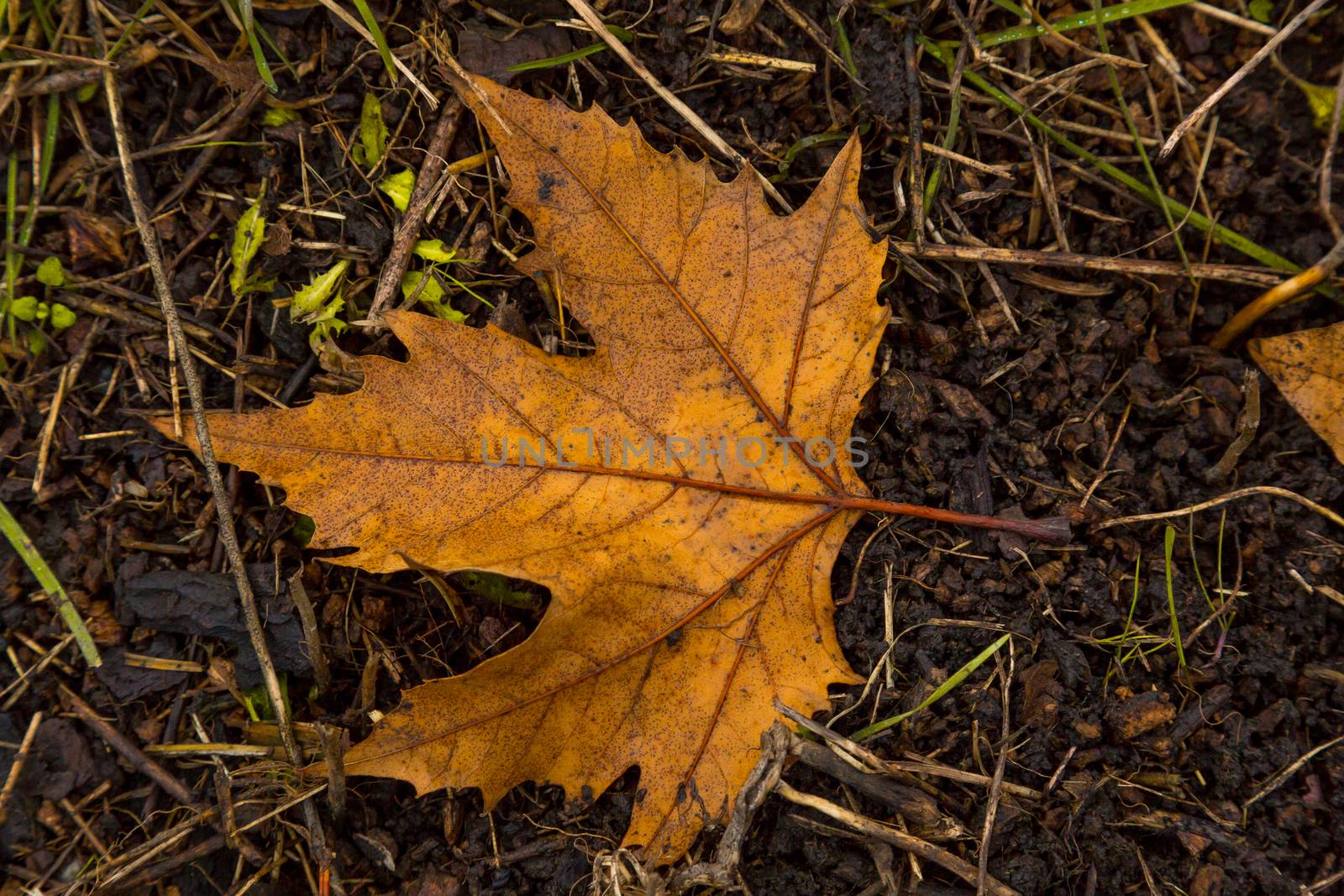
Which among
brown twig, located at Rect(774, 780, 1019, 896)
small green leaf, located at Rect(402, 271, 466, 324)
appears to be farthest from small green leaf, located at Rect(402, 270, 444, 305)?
brown twig, located at Rect(774, 780, 1019, 896)

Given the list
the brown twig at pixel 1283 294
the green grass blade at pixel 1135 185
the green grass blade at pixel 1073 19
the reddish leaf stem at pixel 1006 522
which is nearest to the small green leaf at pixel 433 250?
the reddish leaf stem at pixel 1006 522

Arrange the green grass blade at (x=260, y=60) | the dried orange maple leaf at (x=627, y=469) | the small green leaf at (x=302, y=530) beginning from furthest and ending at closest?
1. the small green leaf at (x=302, y=530)
2. the green grass blade at (x=260, y=60)
3. the dried orange maple leaf at (x=627, y=469)

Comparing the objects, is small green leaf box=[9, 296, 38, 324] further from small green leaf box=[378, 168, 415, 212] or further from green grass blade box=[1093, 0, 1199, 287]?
green grass blade box=[1093, 0, 1199, 287]

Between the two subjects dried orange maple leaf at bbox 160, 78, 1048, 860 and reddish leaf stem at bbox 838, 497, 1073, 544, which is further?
reddish leaf stem at bbox 838, 497, 1073, 544

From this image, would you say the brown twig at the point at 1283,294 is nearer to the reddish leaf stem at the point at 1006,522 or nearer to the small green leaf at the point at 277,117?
the reddish leaf stem at the point at 1006,522

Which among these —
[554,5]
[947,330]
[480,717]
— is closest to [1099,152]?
[947,330]

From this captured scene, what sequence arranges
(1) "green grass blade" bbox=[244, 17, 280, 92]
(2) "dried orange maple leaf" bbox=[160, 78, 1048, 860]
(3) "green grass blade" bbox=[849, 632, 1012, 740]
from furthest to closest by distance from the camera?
(1) "green grass blade" bbox=[244, 17, 280, 92] → (3) "green grass blade" bbox=[849, 632, 1012, 740] → (2) "dried orange maple leaf" bbox=[160, 78, 1048, 860]

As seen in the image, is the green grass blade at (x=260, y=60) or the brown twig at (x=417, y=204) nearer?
the green grass blade at (x=260, y=60)
